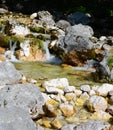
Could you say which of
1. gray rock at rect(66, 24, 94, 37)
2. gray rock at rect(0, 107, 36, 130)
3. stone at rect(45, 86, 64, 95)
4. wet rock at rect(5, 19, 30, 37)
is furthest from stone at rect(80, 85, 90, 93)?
wet rock at rect(5, 19, 30, 37)

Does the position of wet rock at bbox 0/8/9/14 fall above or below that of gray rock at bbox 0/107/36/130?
above

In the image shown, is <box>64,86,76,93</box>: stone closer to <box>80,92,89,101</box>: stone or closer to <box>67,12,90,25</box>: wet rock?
<box>80,92,89,101</box>: stone

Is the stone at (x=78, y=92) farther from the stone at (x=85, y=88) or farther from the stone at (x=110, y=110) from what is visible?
the stone at (x=110, y=110)

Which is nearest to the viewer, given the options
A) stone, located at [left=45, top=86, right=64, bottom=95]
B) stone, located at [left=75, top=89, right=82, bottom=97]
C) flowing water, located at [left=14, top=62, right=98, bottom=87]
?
stone, located at [left=45, top=86, right=64, bottom=95]

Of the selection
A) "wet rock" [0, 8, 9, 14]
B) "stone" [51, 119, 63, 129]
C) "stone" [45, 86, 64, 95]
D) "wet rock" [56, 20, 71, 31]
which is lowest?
"stone" [51, 119, 63, 129]

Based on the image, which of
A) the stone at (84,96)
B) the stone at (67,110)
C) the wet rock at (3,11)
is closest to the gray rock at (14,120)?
the stone at (67,110)

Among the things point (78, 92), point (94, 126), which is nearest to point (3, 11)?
point (78, 92)

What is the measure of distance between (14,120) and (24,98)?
1.53m

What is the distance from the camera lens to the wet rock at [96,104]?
8.38m

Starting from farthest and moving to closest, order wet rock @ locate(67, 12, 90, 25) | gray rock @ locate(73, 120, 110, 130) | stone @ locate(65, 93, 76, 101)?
1. wet rock @ locate(67, 12, 90, 25)
2. stone @ locate(65, 93, 76, 101)
3. gray rock @ locate(73, 120, 110, 130)

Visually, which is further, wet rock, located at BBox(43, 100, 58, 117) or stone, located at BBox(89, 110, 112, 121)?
stone, located at BBox(89, 110, 112, 121)

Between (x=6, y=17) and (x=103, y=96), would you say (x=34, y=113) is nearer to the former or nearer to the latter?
(x=103, y=96)

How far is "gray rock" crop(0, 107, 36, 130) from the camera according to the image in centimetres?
605

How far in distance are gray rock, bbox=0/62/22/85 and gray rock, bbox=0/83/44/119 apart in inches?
51.2
